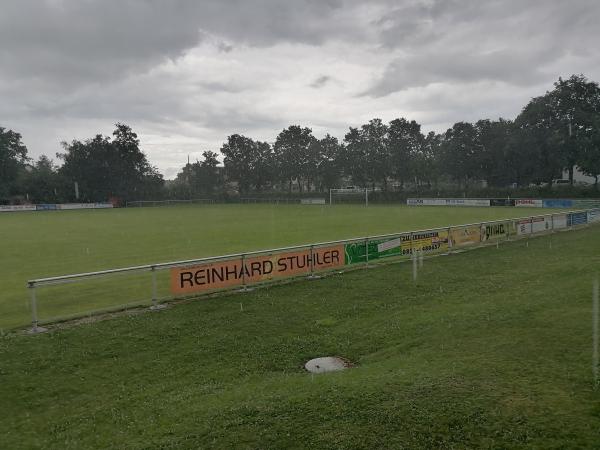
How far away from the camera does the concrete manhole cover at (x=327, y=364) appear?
828 centimetres

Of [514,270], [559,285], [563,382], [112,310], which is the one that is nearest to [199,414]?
[563,382]

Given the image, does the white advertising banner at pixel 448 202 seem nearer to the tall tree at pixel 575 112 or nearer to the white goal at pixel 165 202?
the tall tree at pixel 575 112

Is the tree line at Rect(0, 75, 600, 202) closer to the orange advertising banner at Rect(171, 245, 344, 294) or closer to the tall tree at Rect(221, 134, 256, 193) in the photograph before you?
the tall tree at Rect(221, 134, 256, 193)

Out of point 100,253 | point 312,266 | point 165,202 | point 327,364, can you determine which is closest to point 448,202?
point 100,253

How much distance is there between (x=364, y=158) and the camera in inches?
3784

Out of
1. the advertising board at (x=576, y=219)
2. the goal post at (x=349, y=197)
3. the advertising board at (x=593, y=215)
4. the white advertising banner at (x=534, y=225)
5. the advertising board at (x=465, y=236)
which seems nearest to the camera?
the advertising board at (x=465, y=236)

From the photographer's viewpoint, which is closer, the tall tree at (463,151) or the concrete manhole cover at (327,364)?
the concrete manhole cover at (327,364)

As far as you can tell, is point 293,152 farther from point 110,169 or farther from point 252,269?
point 252,269

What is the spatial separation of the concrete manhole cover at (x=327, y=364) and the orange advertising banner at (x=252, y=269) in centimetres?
544

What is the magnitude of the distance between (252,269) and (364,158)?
84391mm

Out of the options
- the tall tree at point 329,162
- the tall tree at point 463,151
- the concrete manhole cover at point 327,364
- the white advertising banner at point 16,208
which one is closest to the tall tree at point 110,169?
the white advertising banner at point 16,208

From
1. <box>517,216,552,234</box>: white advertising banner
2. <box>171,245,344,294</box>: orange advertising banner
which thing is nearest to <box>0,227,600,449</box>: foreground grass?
<box>171,245,344,294</box>: orange advertising banner

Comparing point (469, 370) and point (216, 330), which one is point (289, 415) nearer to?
point (469, 370)

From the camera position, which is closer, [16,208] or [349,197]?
[16,208]
